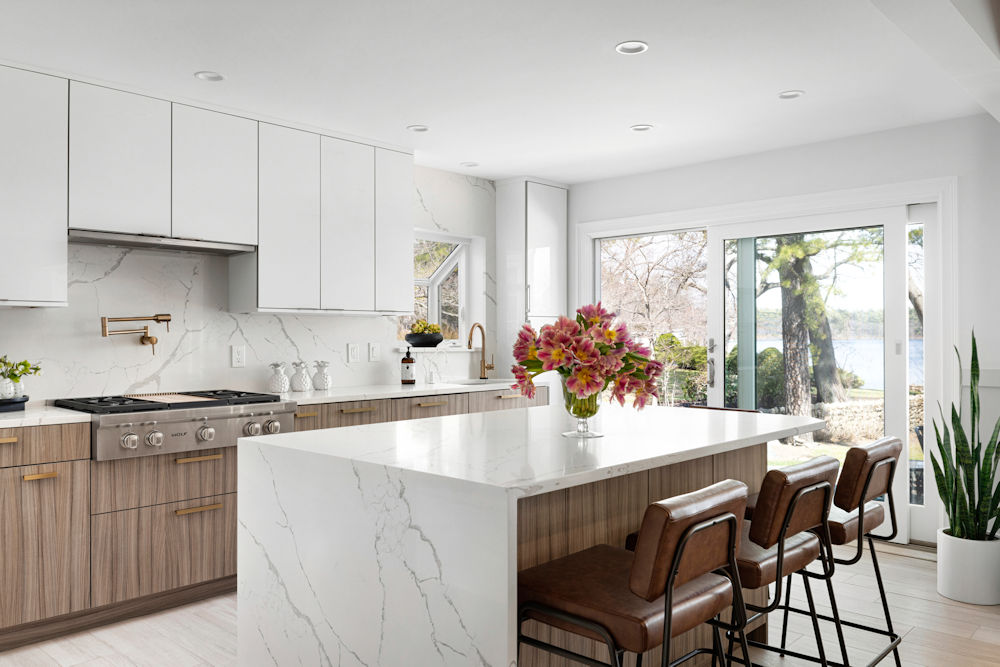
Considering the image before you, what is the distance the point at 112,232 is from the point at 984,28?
141 inches

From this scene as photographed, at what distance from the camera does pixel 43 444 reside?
309cm

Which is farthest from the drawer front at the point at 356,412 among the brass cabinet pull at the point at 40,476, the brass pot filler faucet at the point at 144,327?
the brass cabinet pull at the point at 40,476

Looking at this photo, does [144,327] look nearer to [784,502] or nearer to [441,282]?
[441,282]

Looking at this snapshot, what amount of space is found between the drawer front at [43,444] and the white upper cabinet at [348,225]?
61.2 inches

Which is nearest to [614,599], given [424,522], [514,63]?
[424,522]

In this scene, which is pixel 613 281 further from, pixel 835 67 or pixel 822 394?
pixel 835 67

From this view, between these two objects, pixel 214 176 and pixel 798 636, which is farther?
pixel 214 176

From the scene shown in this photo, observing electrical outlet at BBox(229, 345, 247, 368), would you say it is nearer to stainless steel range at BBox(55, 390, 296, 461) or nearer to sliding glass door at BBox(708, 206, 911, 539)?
stainless steel range at BBox(55, 390, 296, 461)

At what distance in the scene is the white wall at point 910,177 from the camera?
13.4 feet

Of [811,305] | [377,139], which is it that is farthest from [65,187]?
[811,305]

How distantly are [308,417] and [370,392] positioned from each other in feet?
1.58

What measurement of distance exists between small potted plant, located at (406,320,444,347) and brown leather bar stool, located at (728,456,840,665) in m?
3.18

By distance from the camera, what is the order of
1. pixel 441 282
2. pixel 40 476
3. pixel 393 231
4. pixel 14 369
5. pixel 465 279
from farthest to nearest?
pixel 465 279, pixel 441 282, pixel 393 231, pixel 14 369, pixel 40 476

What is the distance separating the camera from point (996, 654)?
9.53 feet
